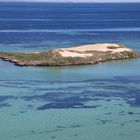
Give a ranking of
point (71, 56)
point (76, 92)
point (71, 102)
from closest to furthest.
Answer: point (71, 102), point (76, 92), point (71, 56)

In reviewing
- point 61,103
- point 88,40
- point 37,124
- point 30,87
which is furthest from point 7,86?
point 88,40

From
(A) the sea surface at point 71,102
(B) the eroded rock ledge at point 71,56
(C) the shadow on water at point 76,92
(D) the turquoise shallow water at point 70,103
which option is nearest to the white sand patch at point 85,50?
(B) the eroded rock ledge at point 71,56

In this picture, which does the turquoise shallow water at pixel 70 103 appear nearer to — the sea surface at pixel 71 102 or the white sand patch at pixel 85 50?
the sea surface at pixel 71 102

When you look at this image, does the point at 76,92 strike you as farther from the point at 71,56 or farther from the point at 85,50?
the point at 85,50

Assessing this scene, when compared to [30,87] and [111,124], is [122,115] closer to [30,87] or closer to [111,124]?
[111,124]

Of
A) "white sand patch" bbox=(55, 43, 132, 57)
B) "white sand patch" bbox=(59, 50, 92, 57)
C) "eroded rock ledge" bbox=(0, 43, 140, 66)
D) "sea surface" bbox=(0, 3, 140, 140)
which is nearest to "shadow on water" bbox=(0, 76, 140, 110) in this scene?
"sea surface" bbox=(0, 3, 140, 140)

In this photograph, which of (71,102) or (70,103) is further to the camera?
(71,102)

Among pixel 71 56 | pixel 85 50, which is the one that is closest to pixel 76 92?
pixel 71 56

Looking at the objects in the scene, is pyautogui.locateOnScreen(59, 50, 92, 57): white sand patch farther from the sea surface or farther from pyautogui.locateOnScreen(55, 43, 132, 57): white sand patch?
the sea surface
